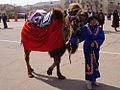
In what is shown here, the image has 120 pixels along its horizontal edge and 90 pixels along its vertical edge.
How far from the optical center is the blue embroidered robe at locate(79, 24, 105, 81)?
537 cm

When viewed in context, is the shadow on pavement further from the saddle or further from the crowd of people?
the saddle

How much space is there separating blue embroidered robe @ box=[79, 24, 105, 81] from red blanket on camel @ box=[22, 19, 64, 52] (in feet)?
2.38

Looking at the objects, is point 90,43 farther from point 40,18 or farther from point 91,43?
point 40,18

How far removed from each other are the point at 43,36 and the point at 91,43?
1219 mm

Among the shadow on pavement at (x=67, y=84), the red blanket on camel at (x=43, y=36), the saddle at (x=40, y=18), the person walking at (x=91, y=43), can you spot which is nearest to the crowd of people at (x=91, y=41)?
the person walking at (x=91, y=43)

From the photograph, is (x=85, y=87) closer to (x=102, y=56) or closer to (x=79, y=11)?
(x=79, y=11)

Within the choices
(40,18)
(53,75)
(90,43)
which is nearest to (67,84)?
(53,75)

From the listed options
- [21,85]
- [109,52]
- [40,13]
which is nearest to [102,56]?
[109,52]

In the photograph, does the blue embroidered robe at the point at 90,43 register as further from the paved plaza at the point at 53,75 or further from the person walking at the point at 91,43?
the paved plaza at the point at 53,75

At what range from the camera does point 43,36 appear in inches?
244

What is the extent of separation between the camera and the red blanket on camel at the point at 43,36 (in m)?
6.02

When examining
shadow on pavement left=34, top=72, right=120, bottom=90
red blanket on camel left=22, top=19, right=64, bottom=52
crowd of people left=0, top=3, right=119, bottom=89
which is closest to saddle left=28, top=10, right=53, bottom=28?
red blanket on camel left=22, top=19, right=64, bottom=52

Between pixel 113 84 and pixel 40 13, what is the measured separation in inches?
88.2

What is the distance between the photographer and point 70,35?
5.58 metres
